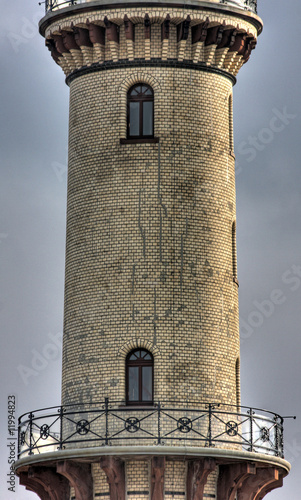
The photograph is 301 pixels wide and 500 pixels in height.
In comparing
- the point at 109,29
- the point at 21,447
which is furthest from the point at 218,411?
the point at 109,29

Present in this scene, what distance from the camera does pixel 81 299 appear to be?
2156 inches

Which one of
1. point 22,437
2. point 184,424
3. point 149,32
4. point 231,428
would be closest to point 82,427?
point 22,437

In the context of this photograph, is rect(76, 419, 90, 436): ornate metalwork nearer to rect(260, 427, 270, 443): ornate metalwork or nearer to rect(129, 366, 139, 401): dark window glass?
rect(129, 366, 139, 401): dark window glass

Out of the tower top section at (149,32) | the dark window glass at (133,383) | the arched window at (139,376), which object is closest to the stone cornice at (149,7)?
the tower top section at (149,32)

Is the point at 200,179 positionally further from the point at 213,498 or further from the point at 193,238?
the point at 213,498

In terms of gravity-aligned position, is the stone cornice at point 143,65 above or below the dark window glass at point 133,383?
above

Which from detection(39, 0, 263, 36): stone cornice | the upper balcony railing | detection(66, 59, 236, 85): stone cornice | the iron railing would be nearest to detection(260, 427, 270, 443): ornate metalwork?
the iron railing

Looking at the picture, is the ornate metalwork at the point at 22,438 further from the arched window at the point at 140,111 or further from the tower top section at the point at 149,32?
the tower top section at the point at 149,32

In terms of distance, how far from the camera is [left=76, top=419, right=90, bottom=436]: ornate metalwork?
52031 mm

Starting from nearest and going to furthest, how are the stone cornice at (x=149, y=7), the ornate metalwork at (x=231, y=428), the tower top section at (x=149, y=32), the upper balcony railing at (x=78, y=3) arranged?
the ornate metalwork at (x=231, y=428)
the stone cornice at (x=149, y=7)
the tower top section at (x=149, y=32)
the upper balcony railing at (x=78, y=3)

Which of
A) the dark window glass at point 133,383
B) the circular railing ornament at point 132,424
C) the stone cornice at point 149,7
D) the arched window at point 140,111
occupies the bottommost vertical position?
the circular railing ornament at point 132,424

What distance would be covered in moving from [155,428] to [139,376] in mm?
1970

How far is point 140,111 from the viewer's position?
55.7 metres

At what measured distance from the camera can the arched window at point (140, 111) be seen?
55.5 m
